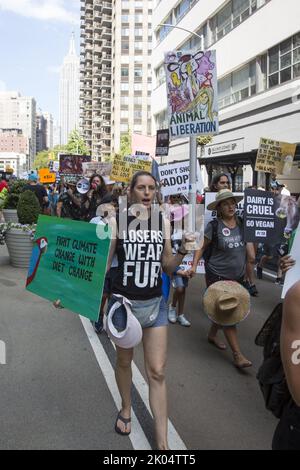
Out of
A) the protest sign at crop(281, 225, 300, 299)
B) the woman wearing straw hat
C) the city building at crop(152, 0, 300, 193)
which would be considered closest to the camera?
the protest sign at crop(281, 225, 300, 299)

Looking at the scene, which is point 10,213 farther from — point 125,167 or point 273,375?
point 273,375

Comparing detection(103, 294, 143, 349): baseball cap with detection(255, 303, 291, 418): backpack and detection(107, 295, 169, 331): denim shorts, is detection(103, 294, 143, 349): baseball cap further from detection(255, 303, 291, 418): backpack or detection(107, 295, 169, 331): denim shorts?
detection(255, 303, 291, 418): backpack

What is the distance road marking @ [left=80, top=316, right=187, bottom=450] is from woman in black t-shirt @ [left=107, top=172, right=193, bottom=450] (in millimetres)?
121

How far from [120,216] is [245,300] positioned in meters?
2.13

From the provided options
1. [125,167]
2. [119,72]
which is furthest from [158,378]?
[119,72]

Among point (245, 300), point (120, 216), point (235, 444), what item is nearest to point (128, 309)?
point (120, 216)

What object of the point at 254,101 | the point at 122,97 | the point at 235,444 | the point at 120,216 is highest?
the point at 122,97

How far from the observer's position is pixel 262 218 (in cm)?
618

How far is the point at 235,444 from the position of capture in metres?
3.37

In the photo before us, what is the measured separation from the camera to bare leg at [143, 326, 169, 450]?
315cm

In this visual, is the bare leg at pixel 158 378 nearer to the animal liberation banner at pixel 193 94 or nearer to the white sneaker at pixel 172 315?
the white sneaker at pixel 172 315

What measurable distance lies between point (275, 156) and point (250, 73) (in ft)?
52.2

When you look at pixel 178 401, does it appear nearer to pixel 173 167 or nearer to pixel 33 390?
pixel 33 390

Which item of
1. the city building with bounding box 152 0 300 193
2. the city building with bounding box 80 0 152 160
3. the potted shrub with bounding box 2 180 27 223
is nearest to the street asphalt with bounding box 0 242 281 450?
the potted shrub with bounding box 2 180 27 223
